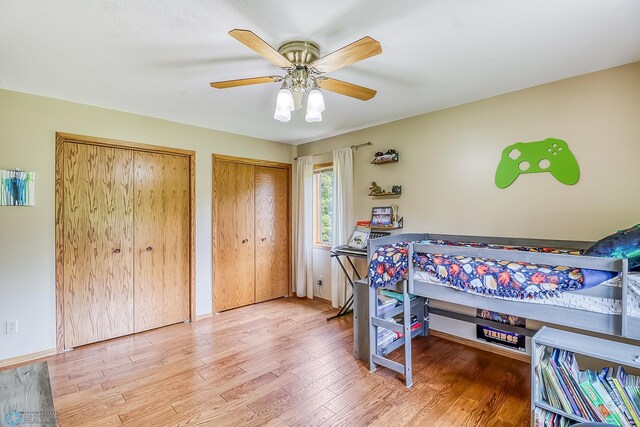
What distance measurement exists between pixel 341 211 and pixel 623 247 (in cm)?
277

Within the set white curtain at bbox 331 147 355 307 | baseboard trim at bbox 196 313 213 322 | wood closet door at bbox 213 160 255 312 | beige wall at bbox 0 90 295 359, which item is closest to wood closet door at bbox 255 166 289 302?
wood closet door at bbox 213 160 255 312

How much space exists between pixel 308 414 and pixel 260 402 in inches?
14.3

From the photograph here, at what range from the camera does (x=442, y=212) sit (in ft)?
10.3

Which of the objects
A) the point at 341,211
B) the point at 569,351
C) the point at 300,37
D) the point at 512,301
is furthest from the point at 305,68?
the point at 341,211

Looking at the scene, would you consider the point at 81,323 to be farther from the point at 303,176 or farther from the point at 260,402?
the point at 303,176

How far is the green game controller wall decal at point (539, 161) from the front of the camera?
7.99ft

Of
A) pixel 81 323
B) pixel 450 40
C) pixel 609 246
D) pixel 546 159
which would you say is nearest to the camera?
pixel 609 246

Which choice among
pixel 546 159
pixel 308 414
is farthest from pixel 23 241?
pixel 546 159

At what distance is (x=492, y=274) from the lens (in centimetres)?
192

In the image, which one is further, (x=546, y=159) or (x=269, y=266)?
(x=269, y=266)

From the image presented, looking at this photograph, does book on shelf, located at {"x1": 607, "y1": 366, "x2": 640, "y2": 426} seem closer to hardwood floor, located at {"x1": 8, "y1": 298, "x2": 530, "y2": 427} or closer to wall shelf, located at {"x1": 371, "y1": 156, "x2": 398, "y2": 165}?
hardwood floor, located at {"x1": 8, "y1": 298, "x2": 530, "y2": 427}

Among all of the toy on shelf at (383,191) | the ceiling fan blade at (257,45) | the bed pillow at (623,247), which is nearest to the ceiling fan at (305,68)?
the ceiling fan blade at (257,45)

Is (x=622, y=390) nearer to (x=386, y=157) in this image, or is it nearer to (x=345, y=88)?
(x=345, y=88)

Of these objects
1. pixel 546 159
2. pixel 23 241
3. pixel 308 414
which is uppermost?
pixel 546 159
